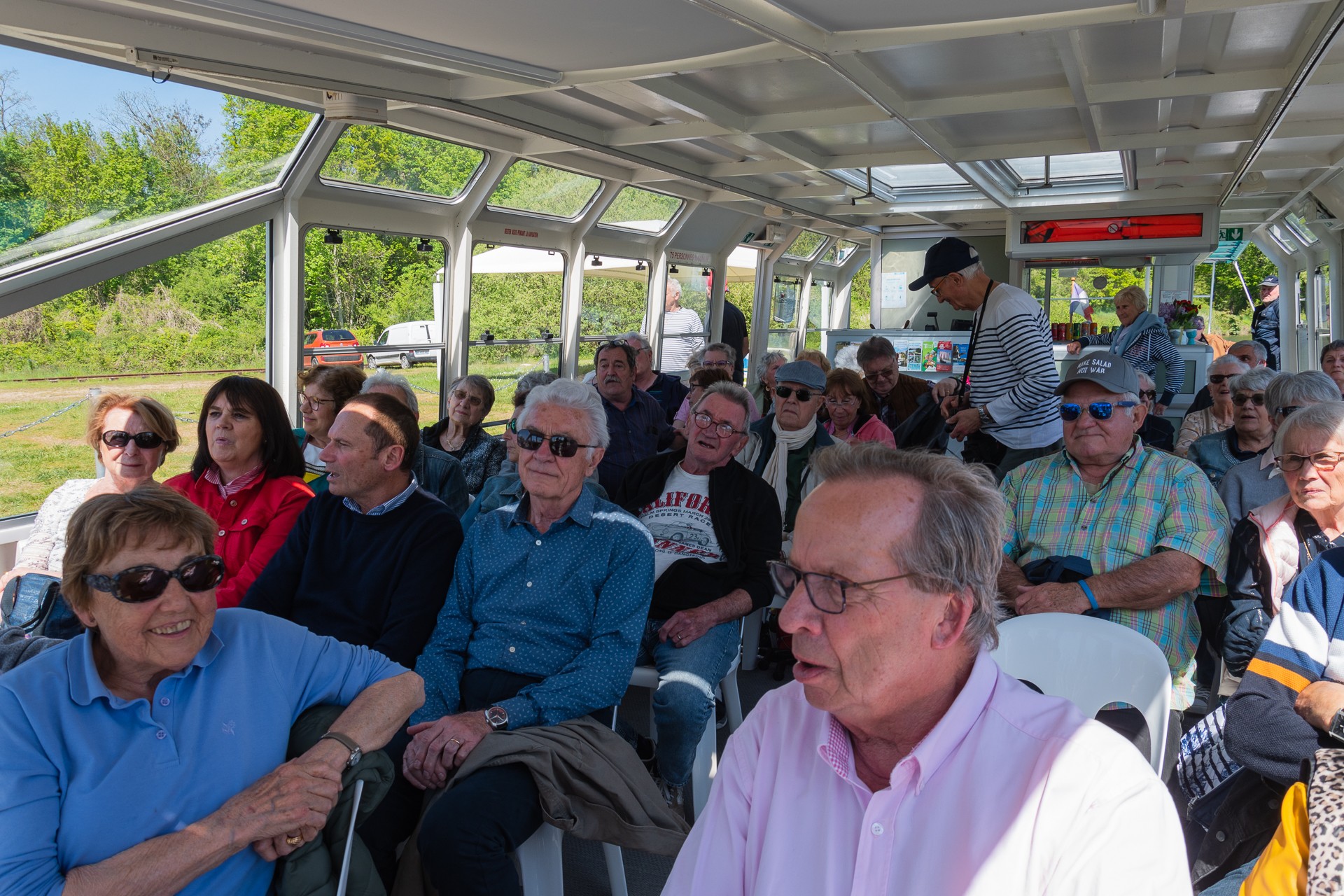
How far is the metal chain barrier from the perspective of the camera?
15.1 ft

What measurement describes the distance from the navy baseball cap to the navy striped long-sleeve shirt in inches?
7.2

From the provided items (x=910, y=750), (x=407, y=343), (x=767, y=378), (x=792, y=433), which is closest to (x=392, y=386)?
(x=792, y=433)

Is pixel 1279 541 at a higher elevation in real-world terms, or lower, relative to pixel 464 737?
higher

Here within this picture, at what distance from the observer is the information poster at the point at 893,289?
1316cm

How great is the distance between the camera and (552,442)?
301 centimetres

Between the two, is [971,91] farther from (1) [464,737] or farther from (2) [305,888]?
(2) [305,888]

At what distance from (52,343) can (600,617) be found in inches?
136

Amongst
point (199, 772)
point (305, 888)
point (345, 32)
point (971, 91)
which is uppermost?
point (971, 91)

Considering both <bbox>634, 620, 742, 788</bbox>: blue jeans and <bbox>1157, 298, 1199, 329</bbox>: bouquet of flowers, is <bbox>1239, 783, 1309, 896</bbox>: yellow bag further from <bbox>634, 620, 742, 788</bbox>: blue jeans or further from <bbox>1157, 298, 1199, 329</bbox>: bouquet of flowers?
<bbox>1157, 298, 1199, 329</bbox>: bouquet of flowers

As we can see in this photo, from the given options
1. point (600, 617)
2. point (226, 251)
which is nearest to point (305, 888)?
point (600, 617)

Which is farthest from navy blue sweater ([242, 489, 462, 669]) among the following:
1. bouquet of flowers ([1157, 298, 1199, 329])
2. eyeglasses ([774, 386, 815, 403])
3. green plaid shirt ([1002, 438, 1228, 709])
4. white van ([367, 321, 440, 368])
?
bouquet of flowers ([1157, 298, 1199, 329])

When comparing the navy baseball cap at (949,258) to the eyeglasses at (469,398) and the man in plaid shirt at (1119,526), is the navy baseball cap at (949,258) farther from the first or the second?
the eyeglasses at (469,398)

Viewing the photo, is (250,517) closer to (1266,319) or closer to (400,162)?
(400,162)

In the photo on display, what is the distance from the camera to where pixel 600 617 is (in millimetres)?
2838
